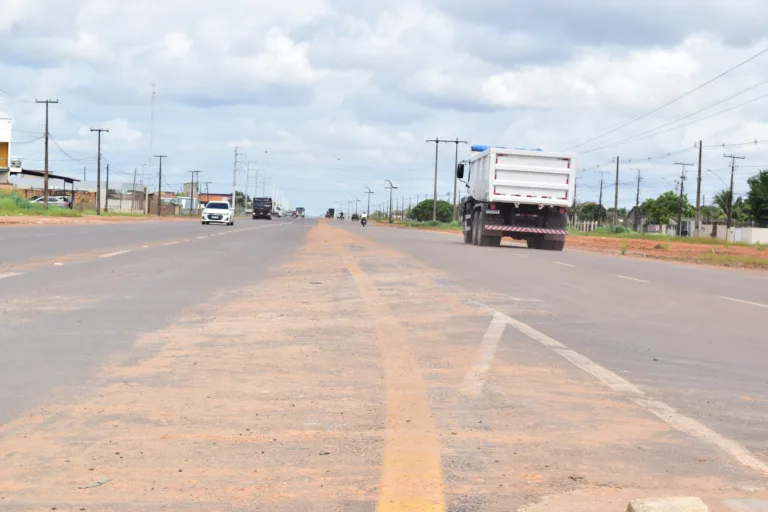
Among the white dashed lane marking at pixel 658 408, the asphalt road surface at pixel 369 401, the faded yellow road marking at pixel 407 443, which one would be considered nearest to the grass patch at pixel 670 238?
the asphalt road surface at pixel 369 401

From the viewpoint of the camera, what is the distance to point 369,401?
720 centimetres

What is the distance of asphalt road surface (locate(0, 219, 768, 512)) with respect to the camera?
508 cm

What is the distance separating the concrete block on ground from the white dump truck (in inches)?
1308

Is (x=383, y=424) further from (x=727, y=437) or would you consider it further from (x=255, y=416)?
(x=727, y=437)

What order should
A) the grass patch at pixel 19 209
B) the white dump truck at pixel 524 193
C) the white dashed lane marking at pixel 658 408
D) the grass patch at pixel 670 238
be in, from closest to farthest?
1. the white dashed lane marking at pixel 658 408
2. the white dump truck at pixel 524 193
3. the grass patch at pixel 670 238
4. the grass patch at pixel 19 209

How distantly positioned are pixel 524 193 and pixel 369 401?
103 ft

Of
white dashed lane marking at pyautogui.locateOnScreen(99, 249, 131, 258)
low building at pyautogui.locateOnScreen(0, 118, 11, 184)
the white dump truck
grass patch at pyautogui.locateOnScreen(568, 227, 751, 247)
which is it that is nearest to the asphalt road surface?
white dashed lane marking at pyautogui.locateOnScreen(99, 249, 131, 258)

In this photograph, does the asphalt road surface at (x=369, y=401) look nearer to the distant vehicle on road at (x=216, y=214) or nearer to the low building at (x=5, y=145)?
the distant vehicle on road at (x=216, y=214)

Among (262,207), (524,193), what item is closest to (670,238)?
(524,193)

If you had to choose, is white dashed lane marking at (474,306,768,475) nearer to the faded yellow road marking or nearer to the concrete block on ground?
the concrete block on ground

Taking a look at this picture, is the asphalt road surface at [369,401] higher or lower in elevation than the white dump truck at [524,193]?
lower

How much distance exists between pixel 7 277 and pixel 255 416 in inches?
429

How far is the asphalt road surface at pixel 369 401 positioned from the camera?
200 inches

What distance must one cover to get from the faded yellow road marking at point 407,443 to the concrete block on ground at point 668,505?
0.87 metres
